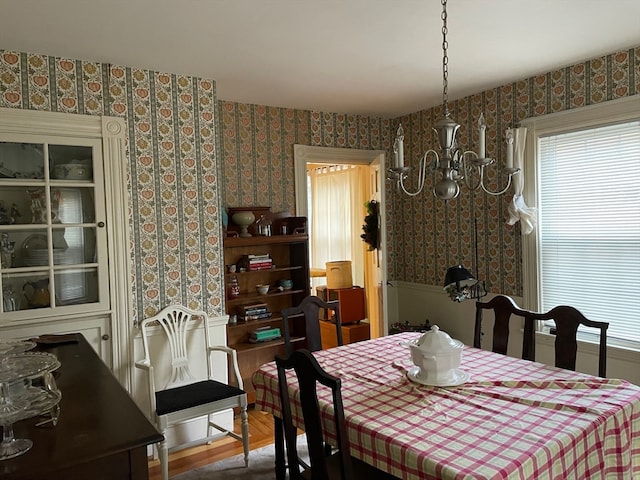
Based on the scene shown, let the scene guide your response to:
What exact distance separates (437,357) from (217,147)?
7.47 feet

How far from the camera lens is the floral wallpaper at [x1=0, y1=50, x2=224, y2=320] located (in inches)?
119

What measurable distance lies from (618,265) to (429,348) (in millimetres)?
1961

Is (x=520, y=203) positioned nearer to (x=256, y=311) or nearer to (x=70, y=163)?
(x=256, y=311)

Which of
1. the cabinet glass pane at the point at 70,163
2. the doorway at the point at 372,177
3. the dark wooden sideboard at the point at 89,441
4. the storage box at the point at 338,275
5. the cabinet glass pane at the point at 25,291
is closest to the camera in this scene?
the dark wooden sideboard at the point at 89,441

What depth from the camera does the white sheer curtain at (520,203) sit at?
371cm

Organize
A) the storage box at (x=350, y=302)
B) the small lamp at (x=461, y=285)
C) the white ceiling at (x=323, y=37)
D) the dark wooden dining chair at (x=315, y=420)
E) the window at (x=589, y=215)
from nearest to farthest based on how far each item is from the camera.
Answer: the dark wooden dining chair at (x=315, y=420)
the white ceiling at (x=323, y=37)
the window at (x=589, y=215)
the small lamp at (x=461, y=285)
the storage box at (x=350, y=302)

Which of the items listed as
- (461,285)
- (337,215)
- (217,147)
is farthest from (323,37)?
(337,215)

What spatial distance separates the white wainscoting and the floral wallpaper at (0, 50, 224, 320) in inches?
85.4

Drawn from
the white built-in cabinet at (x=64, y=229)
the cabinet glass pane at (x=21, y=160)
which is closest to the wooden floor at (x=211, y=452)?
the white built-in cabinet at (x=64, y=229)

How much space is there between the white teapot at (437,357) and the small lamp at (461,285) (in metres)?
1.34

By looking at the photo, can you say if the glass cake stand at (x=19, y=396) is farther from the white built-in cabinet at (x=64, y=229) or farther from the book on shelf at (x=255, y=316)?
the book on shelf at (x=255, y=316)

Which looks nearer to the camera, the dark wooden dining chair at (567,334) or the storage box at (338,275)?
the dark wooden dining chair at (567,334)

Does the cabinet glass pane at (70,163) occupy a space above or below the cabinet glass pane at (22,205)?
above

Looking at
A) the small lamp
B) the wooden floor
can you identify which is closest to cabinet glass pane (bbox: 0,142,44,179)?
the wooden floor
